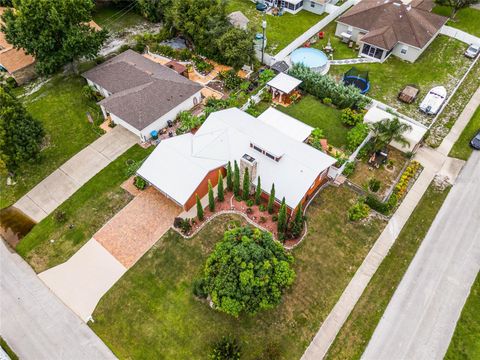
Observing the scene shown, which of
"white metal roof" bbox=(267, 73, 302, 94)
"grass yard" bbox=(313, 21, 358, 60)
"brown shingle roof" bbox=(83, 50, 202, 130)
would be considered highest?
"grass yard" bbox=(313, 21, 358, 60)

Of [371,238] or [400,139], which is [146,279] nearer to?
[371,238]

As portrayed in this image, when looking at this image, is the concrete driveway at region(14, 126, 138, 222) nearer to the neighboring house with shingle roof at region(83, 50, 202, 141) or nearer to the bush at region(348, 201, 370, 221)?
the neighboring house with shingle roof at region(83, 50, 202, 141)

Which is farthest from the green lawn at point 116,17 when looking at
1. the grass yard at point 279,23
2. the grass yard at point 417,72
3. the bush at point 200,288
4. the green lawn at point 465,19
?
the green lawn at point 465,19

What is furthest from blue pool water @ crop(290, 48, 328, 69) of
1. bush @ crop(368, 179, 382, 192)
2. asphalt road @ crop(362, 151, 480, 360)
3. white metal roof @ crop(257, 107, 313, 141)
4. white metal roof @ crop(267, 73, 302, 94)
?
asphalt road @ crop(362, 151, 480, 360)

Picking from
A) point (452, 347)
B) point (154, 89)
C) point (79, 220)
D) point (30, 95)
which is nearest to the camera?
point (452, 347)

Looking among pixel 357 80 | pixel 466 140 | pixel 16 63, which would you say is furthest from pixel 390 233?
pixel 16 63

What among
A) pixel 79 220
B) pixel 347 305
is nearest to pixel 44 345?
pixel 79 220

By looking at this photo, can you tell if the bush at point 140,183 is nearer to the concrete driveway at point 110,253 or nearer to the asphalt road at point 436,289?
→ the concrete driveway at point 110,253
